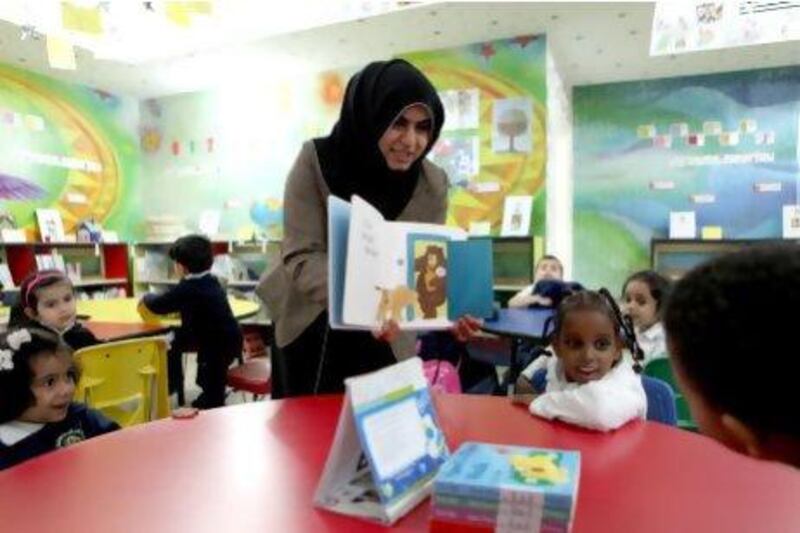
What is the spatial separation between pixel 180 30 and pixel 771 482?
5.58 metres

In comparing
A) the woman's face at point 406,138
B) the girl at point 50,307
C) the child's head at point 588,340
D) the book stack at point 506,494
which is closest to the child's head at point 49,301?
the girl at point 50,307

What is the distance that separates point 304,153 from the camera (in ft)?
5.16

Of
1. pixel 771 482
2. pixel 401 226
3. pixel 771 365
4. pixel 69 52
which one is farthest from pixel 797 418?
pixel 69 52

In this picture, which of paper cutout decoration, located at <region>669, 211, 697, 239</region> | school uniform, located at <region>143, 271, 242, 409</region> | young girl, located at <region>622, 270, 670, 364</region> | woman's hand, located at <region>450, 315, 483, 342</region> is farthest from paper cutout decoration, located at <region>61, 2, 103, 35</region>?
paper cutout decoration, located at <region>669, 211, 697, 239</region>

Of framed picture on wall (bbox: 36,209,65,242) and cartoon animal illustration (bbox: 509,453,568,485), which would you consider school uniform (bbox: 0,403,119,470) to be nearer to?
cartoon animal illustration (bbox: 509,453,568,485)

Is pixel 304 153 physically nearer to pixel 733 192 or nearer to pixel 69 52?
pixel 69 52

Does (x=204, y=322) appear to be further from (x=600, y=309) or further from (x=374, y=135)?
(x=600, y=309)

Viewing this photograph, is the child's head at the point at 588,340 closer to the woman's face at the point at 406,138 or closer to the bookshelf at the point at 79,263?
the woman's face at the point at 406,138

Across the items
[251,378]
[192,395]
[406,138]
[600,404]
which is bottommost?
[192,395]

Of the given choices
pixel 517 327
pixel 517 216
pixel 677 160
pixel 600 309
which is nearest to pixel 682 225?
pixel 677 160

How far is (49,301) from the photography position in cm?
272

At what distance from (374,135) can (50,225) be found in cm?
563

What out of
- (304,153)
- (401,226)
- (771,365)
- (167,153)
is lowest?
(771,365)

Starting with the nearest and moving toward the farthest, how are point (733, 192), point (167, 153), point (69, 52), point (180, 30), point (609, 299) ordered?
point (609, 299)
point (69, 52)
point (180, 30)
point (733, 192)
point (167, 153)
